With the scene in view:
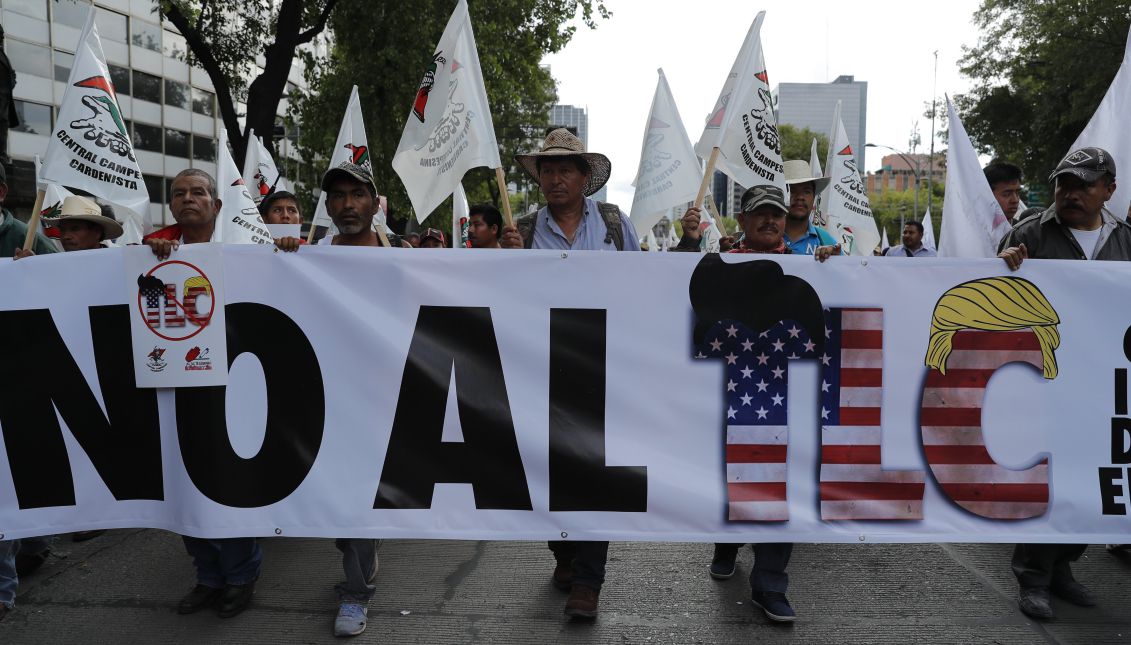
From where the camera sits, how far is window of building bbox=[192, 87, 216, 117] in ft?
118

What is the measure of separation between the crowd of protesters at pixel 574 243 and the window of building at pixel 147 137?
3159cm

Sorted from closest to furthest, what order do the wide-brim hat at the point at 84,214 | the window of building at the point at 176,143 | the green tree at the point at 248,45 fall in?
the wide-brim hat at the point at 84,214 → the green tree at the point at 248,45 → the window of building at the point at 176,143

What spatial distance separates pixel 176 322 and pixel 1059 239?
402 centimetres

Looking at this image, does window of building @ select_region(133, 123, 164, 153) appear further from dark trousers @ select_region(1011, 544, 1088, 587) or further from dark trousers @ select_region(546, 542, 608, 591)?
dark trousers @ select_region(1011, 544, 1088, 587)

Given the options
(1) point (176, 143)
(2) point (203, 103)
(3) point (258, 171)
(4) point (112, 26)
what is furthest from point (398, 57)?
(2) point (203, 103)

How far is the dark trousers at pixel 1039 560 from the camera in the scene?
3.87m

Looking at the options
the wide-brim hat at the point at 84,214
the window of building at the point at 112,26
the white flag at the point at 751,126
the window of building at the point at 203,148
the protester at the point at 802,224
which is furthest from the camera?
the window of building at the point at 203,148

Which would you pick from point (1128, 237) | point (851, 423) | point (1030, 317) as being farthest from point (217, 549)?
point (1128, 237)

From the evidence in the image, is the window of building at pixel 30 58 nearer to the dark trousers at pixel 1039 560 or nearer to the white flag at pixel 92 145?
the white flag at pixel 92 145

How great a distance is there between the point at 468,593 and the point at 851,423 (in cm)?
192

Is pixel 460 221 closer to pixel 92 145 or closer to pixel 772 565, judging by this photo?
pixel 92 145

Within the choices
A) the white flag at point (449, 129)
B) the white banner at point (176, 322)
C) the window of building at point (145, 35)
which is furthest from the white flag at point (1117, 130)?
the window of building at point (145, 35)

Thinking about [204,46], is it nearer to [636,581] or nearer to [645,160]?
[645,160]

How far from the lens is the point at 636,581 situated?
14.2 feet
